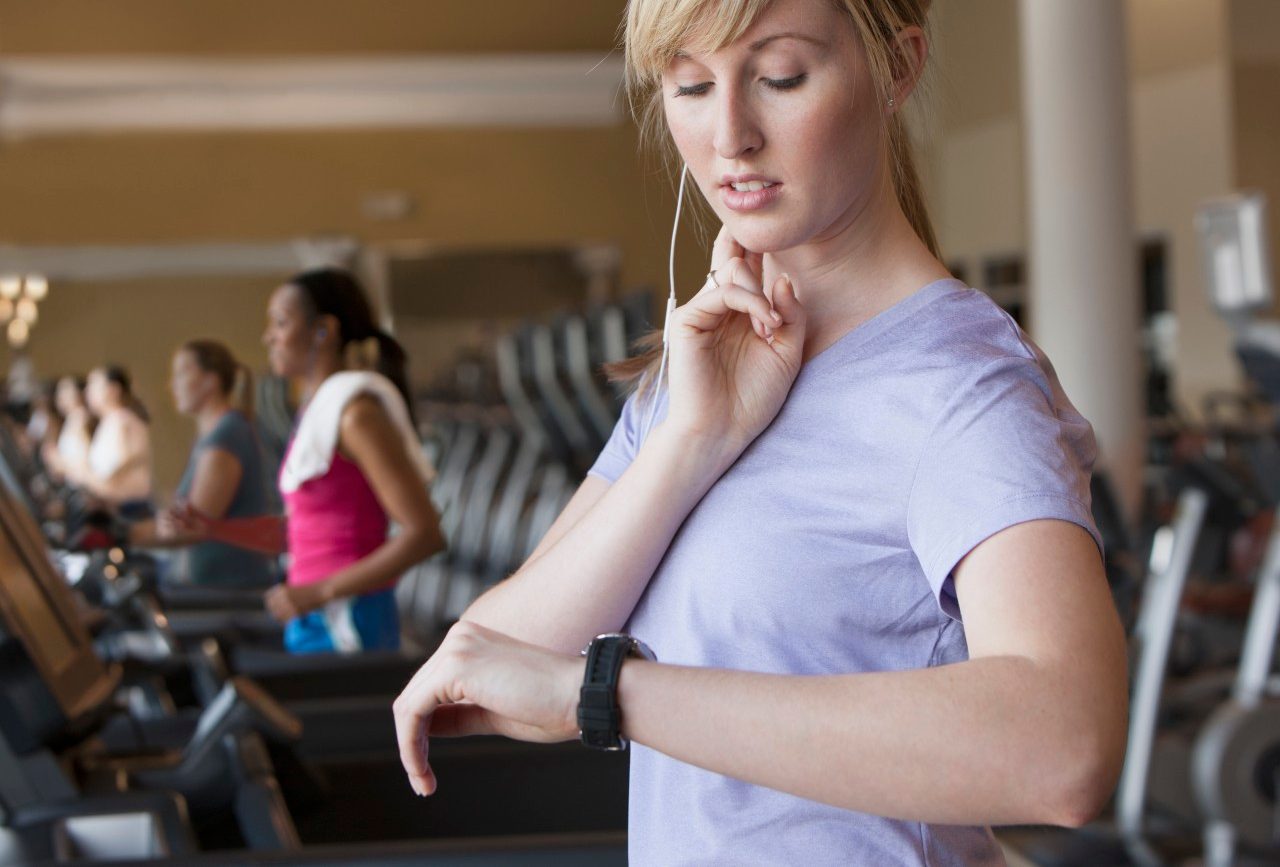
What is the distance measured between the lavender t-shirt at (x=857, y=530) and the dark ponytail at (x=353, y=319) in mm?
937

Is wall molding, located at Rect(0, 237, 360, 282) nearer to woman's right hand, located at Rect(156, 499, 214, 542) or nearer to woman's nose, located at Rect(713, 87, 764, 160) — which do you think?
woman's right hand, located at Rect(156, 499, 214, 542)

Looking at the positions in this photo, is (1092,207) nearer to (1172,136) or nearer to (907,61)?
(1172,136)

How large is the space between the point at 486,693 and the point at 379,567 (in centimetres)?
98

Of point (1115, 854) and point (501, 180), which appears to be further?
point (501, 180)

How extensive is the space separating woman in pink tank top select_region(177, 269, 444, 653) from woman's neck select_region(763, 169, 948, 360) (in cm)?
89

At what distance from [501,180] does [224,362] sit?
9.68 m

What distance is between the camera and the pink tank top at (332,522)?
5.40 ft

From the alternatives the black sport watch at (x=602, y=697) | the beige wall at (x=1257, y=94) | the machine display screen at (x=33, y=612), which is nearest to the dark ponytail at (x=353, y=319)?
the machine display screen at (x=33, y=612)

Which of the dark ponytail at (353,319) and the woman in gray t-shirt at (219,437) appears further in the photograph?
the dark ponytail at (353,319)

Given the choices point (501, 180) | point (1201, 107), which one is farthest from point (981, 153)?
point (501, 180)

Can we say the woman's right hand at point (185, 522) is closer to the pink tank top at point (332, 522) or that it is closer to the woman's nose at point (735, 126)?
the pink tank top at point (332, 522)

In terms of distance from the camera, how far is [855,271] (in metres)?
0.86

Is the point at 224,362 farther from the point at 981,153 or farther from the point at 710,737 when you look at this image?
the point at 981,153

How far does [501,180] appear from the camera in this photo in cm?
1109
